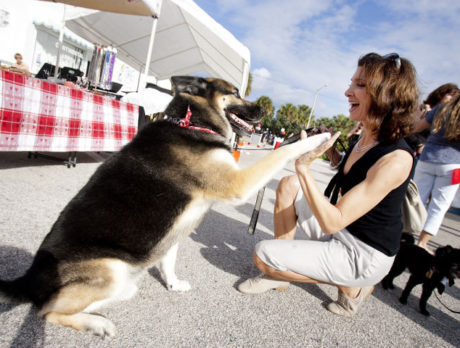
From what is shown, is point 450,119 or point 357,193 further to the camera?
point 450,119

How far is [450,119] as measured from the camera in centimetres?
297

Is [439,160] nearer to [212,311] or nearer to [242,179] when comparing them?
[242,179]

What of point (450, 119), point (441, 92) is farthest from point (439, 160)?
point (441, 92)

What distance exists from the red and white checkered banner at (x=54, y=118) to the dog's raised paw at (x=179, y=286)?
2907 mm

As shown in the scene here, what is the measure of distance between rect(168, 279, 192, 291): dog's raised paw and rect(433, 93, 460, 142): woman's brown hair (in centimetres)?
343

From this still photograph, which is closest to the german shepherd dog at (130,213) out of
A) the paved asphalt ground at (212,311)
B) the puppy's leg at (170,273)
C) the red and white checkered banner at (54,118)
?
the paved asphalt ground at (212,311)

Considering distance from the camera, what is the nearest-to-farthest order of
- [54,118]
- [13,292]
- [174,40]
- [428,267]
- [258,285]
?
[13,292]
[258,285]
[428,267]
[54,118]
[174,40]

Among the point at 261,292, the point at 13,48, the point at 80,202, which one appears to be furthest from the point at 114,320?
the point at 13,48

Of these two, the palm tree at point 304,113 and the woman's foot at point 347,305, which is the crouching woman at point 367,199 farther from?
the palm tree at point 304,113

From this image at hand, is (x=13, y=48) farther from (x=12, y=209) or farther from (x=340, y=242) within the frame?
(x=340, y=242)

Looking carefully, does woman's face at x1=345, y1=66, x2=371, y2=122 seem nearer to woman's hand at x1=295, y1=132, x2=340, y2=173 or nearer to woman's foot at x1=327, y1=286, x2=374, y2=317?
woman's hand at x1=295, y1=132, x2=340, y2=173

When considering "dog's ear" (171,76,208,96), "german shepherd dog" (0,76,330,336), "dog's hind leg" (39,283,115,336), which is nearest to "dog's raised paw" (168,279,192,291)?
"german shepherd dog" (0,76,330,336)

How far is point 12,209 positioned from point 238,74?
896 centimetres

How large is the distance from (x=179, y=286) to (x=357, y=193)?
1.57 metres
